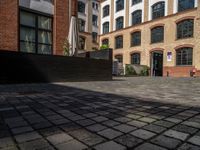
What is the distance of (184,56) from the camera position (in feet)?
70.2

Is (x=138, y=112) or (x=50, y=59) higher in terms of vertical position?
(x=50, y=59)

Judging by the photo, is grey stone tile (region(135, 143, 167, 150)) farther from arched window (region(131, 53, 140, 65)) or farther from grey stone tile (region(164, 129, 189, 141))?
arched window (region(131, 53, 140, 65))

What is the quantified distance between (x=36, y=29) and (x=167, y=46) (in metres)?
17.8

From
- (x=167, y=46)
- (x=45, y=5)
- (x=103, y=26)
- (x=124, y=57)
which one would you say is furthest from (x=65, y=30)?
(x=103, y=26)

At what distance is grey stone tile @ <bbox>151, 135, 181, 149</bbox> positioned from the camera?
1.73 meters

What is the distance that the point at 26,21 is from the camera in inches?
376

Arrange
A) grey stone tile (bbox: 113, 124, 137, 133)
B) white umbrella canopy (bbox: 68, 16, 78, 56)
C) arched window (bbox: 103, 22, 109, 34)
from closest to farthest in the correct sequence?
grey stone tile (bbox: 113, 124, 137, 133) → white umbrella canopy (bbox: 68, 16, 78, 56) → arched window (bbox: 103, 22, 109, 34)

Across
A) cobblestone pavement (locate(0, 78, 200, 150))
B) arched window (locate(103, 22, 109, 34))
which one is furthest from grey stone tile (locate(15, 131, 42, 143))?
arched window (locate(103, 22, 109, 34))

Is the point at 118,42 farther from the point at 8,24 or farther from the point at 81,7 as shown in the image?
the point at 8,24

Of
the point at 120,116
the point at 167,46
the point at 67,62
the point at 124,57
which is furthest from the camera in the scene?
the point at 124,57

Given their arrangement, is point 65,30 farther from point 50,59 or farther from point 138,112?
point 138,112

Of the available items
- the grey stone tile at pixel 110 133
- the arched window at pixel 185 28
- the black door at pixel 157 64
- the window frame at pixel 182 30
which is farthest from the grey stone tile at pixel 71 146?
the black door at pixel 157 64

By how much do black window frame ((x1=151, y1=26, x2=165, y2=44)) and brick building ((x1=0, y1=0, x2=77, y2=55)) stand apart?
616 inches

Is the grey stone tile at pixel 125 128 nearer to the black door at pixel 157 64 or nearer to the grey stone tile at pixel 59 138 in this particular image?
the grey stone tile at pixel 59 138
